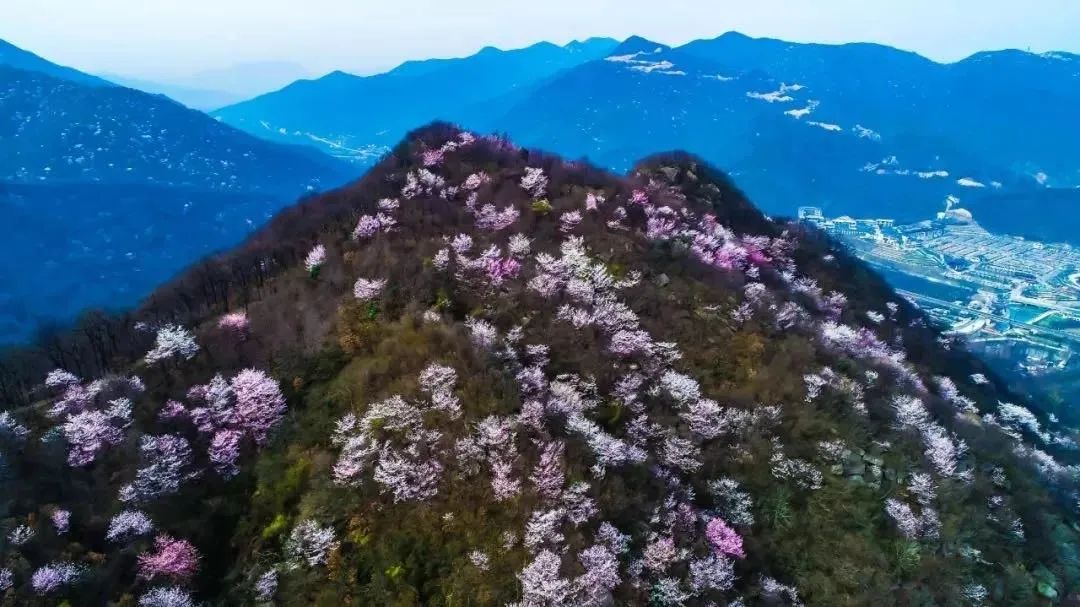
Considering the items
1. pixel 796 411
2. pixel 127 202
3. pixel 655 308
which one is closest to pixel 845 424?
pixel 796 411

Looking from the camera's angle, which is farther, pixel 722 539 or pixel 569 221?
pixel 569 221

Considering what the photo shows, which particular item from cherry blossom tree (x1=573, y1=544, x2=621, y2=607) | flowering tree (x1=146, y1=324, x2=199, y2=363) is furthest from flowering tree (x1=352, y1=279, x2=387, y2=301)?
cherry blossom tree (x1=573, y1=544, x2=621, y2=607)

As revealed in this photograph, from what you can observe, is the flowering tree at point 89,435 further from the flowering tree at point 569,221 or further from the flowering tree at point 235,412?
the flowering tree at point 569,221

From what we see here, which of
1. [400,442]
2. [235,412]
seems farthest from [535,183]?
[235,412]

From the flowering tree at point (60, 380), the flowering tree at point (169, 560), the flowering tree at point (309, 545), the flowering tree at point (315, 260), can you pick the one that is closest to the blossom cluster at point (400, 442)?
the flowering tree at point (309, 545)

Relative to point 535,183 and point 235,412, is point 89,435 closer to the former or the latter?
point 235,412

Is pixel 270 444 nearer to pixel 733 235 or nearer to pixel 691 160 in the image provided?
pixel 733 235
